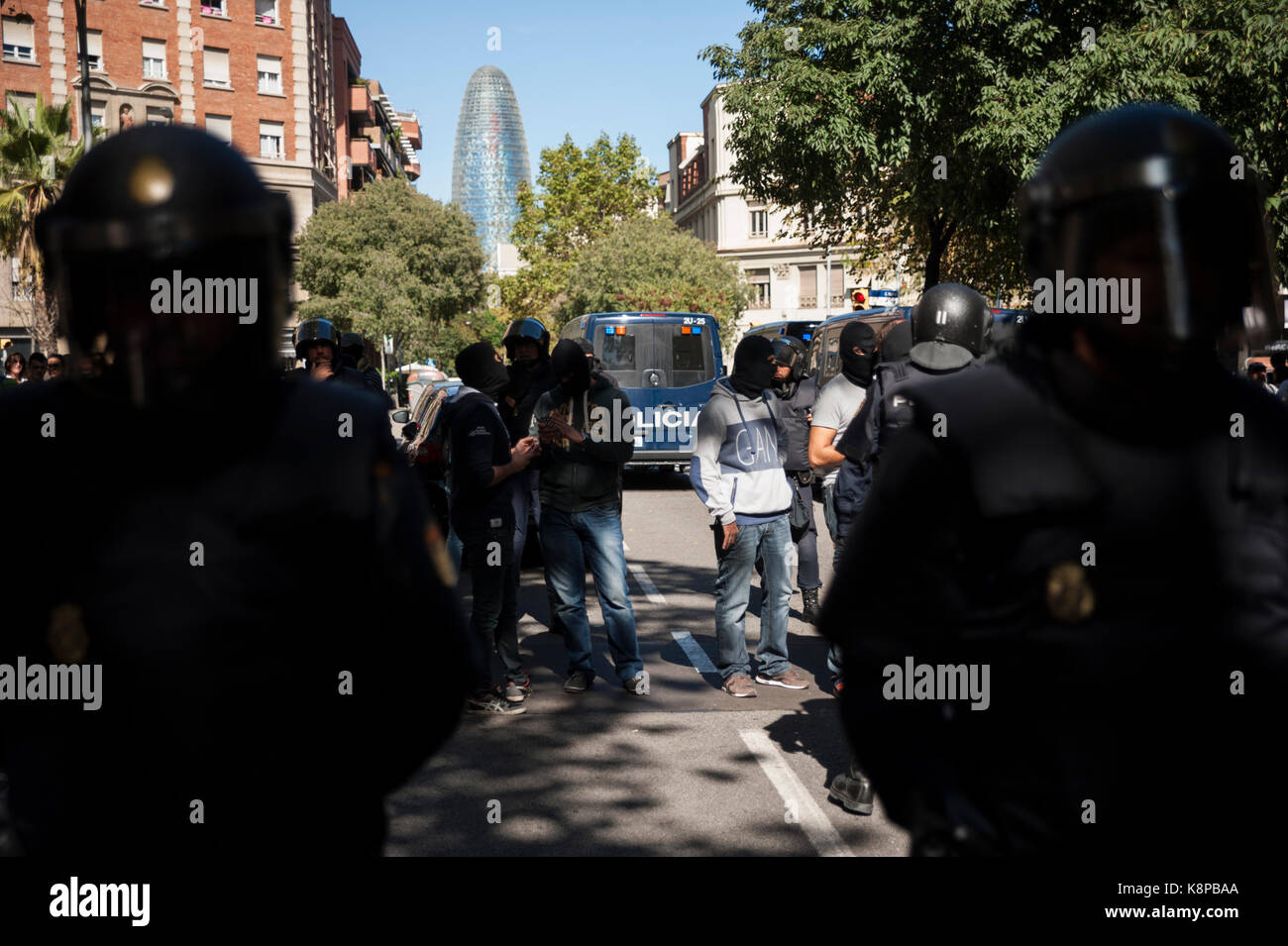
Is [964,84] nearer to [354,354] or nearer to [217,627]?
[354,354]

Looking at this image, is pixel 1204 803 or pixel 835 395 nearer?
pixel 1204 803

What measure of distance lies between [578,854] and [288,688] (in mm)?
2955

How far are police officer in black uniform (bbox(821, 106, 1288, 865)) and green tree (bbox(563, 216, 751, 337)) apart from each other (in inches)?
1841

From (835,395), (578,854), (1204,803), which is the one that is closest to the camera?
(1204,803)

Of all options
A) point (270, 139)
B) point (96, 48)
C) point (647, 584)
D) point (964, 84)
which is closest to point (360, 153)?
point (270, 139)

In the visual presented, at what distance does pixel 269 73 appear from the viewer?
45844 millimetres

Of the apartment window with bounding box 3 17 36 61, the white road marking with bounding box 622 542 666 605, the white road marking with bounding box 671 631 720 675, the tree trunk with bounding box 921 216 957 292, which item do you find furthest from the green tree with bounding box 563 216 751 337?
the white road marking with bounding box 671 631 720 675

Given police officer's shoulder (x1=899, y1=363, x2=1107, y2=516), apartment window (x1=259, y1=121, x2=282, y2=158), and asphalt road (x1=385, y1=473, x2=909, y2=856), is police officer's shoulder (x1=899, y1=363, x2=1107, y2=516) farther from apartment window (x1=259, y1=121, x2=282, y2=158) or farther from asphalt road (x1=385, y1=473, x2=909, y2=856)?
apartment window (x1=259, y1=121, x2=282, y2=158)

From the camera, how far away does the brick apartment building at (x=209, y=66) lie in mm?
38766
